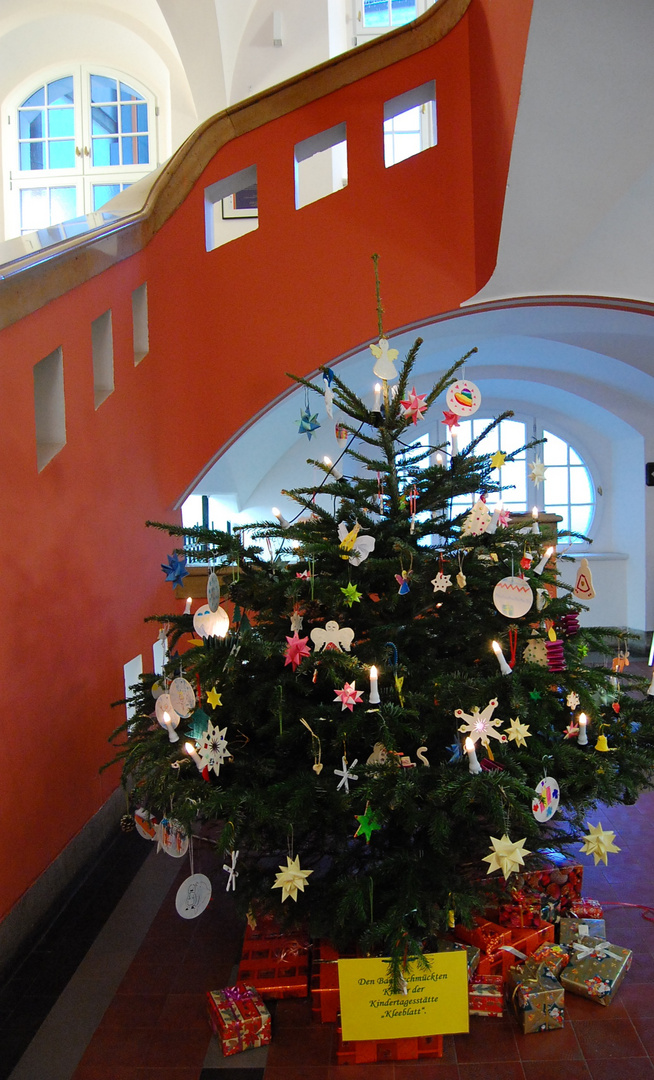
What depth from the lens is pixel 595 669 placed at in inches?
103

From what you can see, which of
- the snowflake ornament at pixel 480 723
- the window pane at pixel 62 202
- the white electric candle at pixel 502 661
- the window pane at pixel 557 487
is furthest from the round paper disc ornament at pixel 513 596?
the window pane at pixel 62 202

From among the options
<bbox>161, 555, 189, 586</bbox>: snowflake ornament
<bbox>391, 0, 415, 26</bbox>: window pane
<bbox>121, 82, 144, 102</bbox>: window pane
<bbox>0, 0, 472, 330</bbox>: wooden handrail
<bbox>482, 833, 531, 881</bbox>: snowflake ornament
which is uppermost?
<bbox>391, 0, 415, 26</bbox>: window pane

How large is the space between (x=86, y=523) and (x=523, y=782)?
238 centimetres

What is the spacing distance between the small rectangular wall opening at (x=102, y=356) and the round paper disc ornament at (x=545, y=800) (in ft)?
9.31

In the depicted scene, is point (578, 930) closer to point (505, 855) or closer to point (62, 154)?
point (505, 855)

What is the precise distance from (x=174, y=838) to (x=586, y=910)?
154 cm

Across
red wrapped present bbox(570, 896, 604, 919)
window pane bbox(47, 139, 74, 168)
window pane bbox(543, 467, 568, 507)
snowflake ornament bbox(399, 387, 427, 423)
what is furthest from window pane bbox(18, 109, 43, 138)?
red wrapped present bbox(570, 896, 604, 919)

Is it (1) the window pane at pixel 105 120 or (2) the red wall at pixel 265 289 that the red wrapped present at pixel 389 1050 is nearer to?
(2) the red wall at pixel 265 289

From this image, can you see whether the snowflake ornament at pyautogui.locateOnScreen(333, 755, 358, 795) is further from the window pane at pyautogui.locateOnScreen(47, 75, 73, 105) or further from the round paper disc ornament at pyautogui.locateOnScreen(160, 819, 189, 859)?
the window pane at pyautogui.locateOnScreen(47, 75, 73, 105)

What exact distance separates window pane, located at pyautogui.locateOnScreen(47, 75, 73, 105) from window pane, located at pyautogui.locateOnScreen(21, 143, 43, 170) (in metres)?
0.46

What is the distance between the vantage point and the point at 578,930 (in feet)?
9.68

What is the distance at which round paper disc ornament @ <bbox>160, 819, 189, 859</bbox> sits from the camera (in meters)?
2.58

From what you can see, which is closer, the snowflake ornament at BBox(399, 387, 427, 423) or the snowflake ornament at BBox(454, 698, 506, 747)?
the snowflake ornament at BBox(454, 698, 506, 747)

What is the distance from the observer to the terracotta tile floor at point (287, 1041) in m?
2.41
